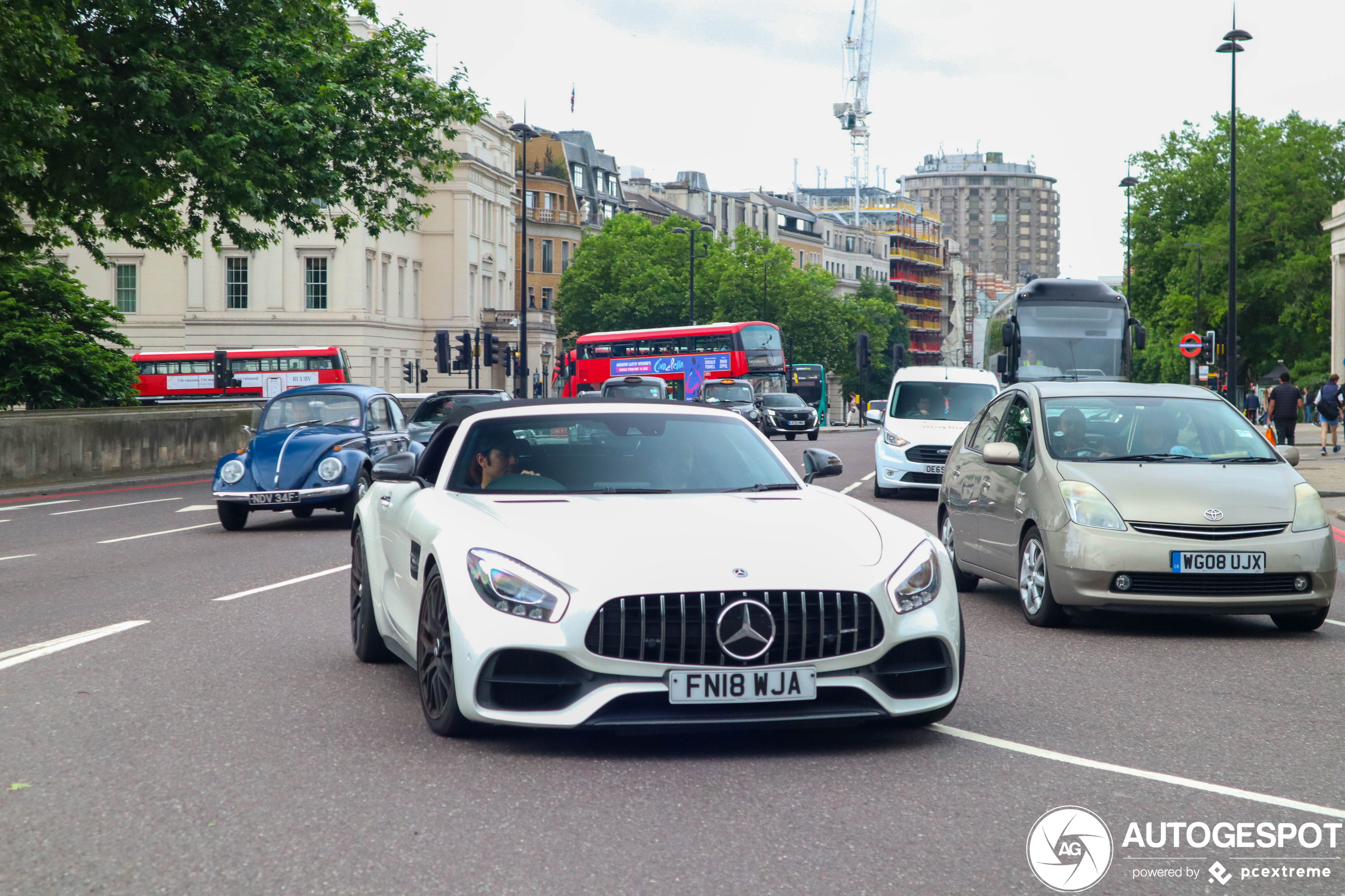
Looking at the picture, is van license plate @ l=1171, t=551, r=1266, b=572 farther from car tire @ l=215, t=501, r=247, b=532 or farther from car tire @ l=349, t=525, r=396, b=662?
car tire @ l=215, t=501, r=247, b=532

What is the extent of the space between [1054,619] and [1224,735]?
328 cm

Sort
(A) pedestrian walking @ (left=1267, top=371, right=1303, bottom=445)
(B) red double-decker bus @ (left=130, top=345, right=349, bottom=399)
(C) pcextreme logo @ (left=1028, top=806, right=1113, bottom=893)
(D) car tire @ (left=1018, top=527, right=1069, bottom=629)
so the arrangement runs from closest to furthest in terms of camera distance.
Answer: (C) pcextreme logo @ (left=1028, top=806, right=1113, bottom=893), (D) car tire @ (left=1018, top=527, right=1069, bottom=629), (A) pedestrian walking @ (left=1267, top=371, right=1303, bottom=445), (B) red double-decker bus @ (left=130, top=345, right=349, bottom=399)

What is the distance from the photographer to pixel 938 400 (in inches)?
938

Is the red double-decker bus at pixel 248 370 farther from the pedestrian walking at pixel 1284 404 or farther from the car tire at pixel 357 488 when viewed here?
the car tire at pixel 357 488

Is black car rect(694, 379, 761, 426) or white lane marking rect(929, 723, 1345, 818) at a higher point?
black car rect(694, 379, 761, 426)

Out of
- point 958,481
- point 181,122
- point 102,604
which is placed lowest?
point 102,604

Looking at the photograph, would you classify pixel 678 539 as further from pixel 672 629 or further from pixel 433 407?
pixel 433 407

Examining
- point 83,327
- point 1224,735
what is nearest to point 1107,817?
point 1224,735

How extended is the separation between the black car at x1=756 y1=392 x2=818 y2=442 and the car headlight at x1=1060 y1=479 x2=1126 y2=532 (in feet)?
151

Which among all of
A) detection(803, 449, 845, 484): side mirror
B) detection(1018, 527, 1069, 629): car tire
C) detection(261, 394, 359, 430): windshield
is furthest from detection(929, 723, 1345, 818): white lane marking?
detection(261, 394, 359, 430): windshield

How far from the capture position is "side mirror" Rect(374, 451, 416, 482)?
758cm

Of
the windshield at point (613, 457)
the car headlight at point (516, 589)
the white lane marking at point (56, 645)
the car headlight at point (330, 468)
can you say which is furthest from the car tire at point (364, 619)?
the car headlight at point (330, 468)

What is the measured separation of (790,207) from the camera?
158 metres

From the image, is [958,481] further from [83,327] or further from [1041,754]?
[83,327]
